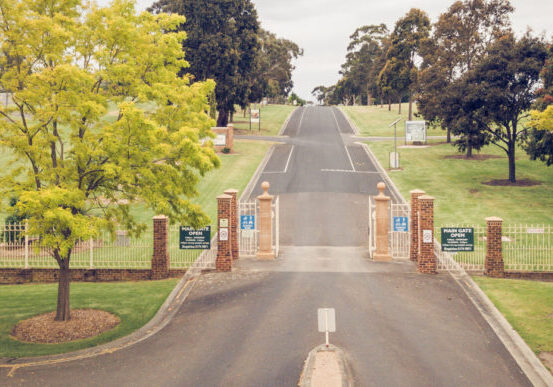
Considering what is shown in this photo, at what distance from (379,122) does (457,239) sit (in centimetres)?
5730

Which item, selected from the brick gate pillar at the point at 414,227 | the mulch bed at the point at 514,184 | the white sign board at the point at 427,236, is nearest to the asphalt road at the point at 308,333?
the brick gate pillar at the point at 414,227

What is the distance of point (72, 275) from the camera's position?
20.1 metres

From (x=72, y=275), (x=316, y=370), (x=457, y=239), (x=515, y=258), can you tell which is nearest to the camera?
(x=316, y=370)

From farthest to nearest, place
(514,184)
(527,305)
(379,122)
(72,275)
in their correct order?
(379,122)
(514,184)
(72,275)
(527,305)

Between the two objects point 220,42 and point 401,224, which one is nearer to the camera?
point 401,224

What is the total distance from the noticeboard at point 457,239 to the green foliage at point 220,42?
33043 millimetres

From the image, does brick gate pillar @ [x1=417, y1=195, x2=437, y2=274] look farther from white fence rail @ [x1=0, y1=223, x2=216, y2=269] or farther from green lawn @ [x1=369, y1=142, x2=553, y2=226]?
green lawn @ [x1=369, y1=142, x2=553, y2=226]

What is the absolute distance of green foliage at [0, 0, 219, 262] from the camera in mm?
12664

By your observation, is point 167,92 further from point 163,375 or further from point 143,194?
point 163,375

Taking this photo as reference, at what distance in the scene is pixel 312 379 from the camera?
1070 cm

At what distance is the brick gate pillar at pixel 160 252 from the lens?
1898cm

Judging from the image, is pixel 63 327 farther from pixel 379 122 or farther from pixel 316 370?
pixel 379 122

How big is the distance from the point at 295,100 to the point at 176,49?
14153cm

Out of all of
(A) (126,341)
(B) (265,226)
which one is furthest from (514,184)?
(A) (126,341)
